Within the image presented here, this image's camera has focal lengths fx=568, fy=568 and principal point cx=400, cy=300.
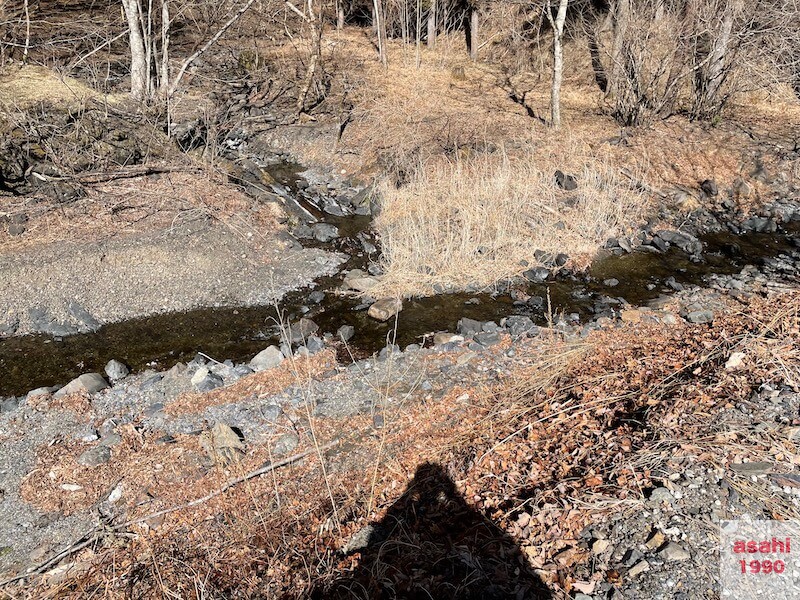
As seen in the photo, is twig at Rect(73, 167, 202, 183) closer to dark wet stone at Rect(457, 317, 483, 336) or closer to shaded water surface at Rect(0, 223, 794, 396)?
shaded water surface at Rect(0, 223, 794, 396)

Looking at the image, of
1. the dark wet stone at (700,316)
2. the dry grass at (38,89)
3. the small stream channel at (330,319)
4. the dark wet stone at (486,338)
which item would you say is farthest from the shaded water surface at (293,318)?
the dry grass at (38,89)

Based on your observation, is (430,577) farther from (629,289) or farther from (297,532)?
(629,289)

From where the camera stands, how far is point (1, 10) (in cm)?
1459

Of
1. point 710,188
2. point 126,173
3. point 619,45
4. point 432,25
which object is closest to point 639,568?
point 710,188

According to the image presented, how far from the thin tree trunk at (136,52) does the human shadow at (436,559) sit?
1260cm

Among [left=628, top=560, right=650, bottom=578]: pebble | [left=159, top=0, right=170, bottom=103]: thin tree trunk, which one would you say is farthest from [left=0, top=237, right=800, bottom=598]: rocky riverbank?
[left=159, top=0, right=170, bottom=103]: thin tree trunk

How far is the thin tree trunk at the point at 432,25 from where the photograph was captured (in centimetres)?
1950

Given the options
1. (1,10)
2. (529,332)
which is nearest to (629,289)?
(529,332)

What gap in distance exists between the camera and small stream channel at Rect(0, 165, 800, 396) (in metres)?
7.49

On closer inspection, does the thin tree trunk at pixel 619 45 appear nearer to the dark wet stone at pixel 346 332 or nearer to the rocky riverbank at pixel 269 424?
the rocky riverbank at pixel 269 424

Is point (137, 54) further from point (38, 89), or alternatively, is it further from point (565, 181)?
point (565, 181)

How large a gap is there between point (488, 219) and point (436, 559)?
23.8ft

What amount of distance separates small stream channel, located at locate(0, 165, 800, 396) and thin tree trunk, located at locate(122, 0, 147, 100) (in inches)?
293

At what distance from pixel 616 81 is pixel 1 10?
15.7 meters
